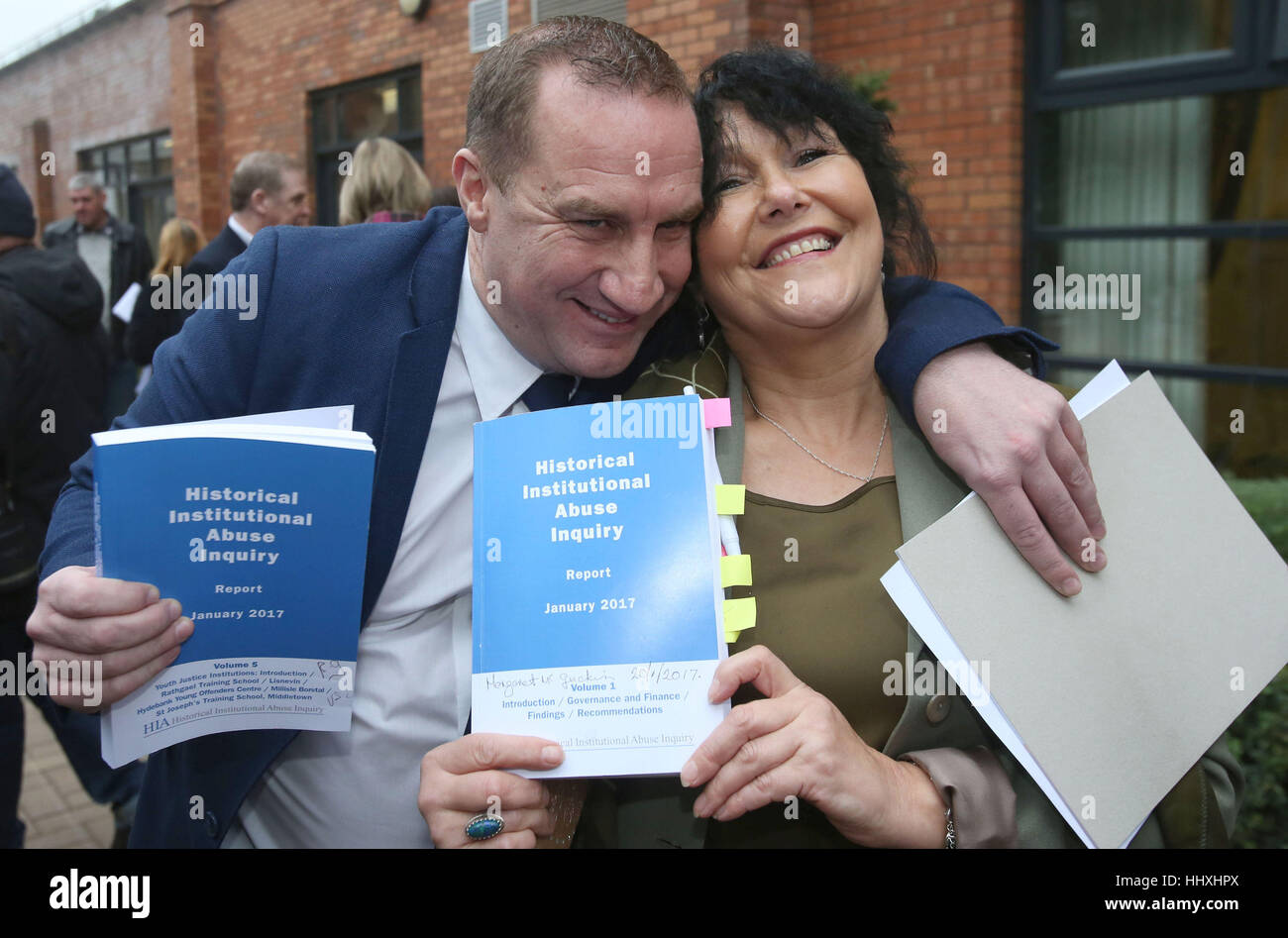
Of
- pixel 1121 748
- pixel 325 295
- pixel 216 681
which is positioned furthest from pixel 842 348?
pixel 216 681

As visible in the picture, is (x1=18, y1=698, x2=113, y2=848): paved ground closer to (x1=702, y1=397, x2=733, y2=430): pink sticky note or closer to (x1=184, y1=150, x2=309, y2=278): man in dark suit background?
(x1=184, y1=150, x2=309, y2=278): man in dark suit background

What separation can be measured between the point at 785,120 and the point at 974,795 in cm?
113

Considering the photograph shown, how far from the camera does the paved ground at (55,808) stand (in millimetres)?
3852

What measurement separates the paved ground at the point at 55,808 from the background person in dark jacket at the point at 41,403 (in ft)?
0.64

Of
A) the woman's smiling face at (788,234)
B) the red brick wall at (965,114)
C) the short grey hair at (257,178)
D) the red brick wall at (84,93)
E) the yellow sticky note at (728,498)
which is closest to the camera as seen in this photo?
the yellow sticky note at (728,498)

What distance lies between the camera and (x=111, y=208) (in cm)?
1409

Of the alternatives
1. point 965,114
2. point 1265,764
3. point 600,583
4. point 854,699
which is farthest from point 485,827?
point 965,114

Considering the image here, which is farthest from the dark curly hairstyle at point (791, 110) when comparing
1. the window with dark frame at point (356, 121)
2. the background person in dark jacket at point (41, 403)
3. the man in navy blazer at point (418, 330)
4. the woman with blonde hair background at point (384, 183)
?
the window with dark frame at point (356, 121)

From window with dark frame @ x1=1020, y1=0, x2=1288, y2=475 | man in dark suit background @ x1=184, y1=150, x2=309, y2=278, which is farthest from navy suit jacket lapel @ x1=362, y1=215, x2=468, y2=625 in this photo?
window with dark frame @ x1=1020, y1=0, x2=1288, y2=475

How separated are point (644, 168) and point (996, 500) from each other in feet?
2.38

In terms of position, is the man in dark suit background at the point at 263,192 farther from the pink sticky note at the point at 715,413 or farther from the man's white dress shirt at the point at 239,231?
the pink sticky note at the point at 715,413

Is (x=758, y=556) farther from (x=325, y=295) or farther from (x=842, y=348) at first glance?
(x=325, y=295)

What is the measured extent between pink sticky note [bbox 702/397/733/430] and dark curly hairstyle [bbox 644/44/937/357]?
0.37 m

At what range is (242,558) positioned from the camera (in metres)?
1.43
